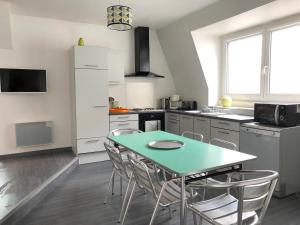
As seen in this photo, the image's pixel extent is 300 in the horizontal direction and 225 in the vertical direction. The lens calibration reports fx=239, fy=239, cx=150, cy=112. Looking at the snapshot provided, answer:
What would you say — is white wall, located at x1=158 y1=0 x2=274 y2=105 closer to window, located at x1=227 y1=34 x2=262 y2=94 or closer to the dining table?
window, located at x1=227 y1=34 x2=262 y2=94

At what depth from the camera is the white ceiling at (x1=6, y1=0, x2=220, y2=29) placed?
11.2 feet

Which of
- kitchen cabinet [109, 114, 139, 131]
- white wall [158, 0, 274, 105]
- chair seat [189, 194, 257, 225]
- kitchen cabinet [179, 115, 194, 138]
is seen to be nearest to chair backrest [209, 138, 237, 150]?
chair seat [189, 194, 257, 225]

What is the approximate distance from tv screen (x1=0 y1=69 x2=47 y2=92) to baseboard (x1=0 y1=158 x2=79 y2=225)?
1471 mm

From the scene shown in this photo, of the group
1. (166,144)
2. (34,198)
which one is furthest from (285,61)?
(34,198)

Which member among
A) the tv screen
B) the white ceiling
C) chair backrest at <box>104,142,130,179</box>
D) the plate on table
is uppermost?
the white ceiling

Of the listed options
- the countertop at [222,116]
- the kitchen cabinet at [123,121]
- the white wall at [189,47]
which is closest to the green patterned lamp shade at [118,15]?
the white wall at [189,47]

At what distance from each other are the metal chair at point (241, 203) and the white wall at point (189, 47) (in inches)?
98.8

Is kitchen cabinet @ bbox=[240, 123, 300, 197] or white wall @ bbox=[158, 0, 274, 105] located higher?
white wall @ bbox=[158, 0, 274, 105]

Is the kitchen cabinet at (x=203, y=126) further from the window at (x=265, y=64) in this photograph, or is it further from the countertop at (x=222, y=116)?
the window at (x=265, y=64)

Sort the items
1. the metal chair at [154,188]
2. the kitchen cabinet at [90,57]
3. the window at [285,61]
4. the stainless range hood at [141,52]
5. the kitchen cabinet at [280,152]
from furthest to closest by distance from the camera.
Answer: the stainless range hood at [141,52] < the kitchen cabinet at [90,57] < the window at [285,61] < the kitchen cabinet at [280,152] < the metal chair at [154,188]

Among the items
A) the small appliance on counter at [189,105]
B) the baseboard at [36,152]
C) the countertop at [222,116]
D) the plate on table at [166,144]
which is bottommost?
the baseboard at [36,152]

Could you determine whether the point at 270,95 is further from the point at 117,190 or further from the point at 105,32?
the point at 105,32

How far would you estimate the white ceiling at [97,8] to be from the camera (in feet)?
11.2

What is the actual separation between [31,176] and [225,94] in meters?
3.55
